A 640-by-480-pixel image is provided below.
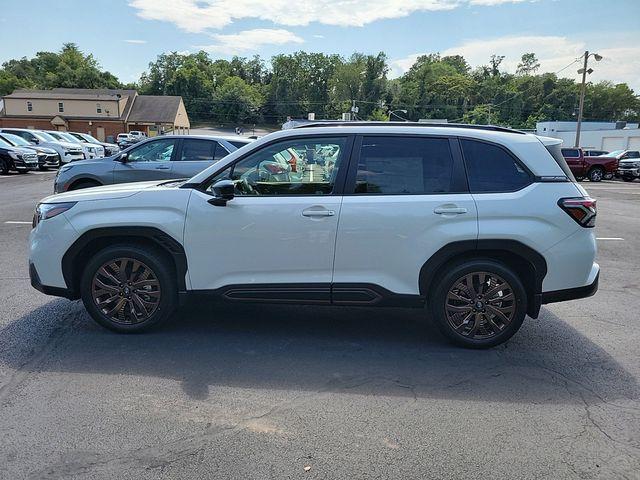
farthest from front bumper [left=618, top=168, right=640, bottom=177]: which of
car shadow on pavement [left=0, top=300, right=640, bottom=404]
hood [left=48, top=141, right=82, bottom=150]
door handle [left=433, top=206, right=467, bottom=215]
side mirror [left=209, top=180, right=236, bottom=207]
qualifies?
side mirror [left=209, top=180, right=236, bottom=207]

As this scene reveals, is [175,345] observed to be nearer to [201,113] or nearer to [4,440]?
[4,440]

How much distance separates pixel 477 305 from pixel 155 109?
78.4m

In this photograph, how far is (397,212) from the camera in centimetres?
432

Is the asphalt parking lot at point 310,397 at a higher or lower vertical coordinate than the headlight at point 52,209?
lower

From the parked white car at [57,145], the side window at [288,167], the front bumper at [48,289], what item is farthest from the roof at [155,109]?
the side window at [288,167]

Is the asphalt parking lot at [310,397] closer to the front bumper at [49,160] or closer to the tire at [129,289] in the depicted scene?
the tire at [129,289]

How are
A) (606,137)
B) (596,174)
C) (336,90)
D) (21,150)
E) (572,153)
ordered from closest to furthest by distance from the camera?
(21,150), (572,153), (596,174), (606,137), (336,90)

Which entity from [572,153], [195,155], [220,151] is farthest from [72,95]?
[220,151]

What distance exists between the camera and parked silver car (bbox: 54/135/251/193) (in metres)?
9.99

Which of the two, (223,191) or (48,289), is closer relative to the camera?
(223,191)

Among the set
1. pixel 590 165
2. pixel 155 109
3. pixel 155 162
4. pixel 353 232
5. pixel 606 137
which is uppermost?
pixel 155 109

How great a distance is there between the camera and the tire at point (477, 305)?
4.39m

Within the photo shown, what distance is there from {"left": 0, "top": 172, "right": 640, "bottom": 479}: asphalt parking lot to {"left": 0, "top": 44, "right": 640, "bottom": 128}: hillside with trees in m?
96.8

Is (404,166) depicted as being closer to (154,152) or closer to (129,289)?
(129,289)
